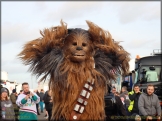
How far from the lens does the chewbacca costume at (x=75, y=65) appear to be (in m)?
6.17

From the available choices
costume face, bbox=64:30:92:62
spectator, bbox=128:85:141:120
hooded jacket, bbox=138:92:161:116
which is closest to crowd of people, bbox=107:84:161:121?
hooded jacket, bbox=138:92:161:116

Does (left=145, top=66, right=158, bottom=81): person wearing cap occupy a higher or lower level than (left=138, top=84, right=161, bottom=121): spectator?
higher

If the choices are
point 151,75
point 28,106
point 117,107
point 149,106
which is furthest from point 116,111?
point 151,75

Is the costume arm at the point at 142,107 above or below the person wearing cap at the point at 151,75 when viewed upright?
below

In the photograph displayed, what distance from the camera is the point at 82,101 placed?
6152 millimetres

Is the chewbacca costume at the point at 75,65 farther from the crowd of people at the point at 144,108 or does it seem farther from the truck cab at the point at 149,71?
the truck cab at the point at 149,71

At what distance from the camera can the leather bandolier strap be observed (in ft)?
20.2

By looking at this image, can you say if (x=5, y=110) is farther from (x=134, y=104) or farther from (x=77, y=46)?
(x=77, y=46)

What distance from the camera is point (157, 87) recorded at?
39.2ft

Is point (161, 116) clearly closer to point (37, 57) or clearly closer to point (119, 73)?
point (119, 73)

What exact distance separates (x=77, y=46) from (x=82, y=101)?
86 cm

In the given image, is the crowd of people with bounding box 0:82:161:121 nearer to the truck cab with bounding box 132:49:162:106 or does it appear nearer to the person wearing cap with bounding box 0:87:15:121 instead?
the person wearing cap with bounding box 0:87:15:121

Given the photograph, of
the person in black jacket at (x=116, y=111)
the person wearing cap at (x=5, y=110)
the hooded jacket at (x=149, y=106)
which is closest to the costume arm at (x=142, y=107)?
the hooded jacket at (x=149, y=106)

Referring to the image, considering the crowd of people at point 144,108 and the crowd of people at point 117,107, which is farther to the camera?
the crowd of people at point 144,108
